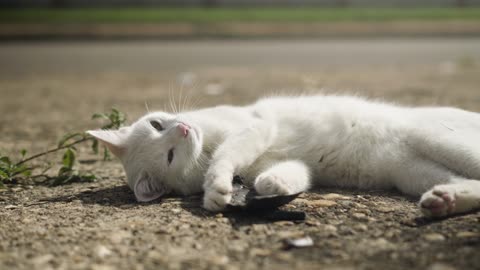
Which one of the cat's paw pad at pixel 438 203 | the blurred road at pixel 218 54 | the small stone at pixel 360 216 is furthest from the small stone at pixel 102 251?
the blurred road at pixel 218 54

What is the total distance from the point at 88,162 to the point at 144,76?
5.59m

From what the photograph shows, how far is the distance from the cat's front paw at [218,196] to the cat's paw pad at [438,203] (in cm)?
98

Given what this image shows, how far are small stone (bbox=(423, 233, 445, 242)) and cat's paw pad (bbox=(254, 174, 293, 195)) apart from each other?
29.2 inches

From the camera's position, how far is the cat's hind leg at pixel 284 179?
275 centimetres

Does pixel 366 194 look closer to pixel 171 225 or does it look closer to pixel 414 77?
pixel 171 225

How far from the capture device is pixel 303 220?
264 centimetres

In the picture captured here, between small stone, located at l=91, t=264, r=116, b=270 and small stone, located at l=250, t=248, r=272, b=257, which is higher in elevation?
small stone, located at l=250, t=248, r=272, b=257

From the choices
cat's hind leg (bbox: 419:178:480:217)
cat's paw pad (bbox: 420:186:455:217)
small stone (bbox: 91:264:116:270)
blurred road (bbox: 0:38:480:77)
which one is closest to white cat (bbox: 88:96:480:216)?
cat's hind leg (bbox: 419:178:480:217)

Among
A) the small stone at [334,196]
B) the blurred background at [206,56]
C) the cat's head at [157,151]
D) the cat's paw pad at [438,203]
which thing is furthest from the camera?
the blurred background at [206,56]

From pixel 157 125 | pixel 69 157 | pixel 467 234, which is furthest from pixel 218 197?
pixel 69 157

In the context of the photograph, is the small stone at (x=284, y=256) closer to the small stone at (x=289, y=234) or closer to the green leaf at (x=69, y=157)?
the small stone at (x=289, y=234)

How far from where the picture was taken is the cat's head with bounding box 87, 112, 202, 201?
3145 millimetres

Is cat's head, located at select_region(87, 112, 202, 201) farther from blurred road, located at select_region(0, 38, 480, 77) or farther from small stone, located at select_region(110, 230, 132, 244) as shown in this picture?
blurred road, located at select_region(0, 38, 480, 77)

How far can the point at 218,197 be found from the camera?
2713 mm
